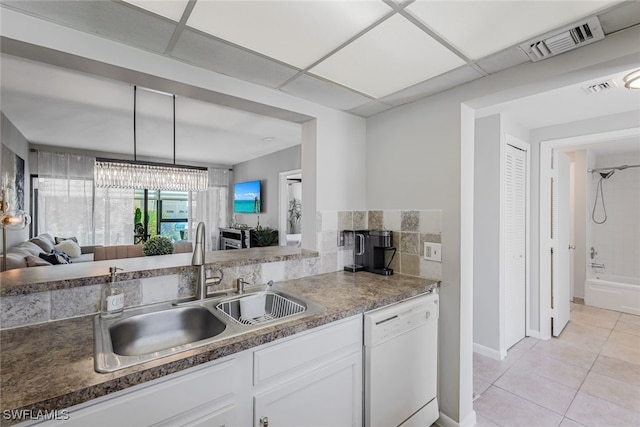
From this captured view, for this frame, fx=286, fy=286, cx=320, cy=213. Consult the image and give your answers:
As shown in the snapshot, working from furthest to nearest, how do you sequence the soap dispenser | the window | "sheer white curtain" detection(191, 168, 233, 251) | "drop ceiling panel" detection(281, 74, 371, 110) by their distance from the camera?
"sheer white curtain" detection(191, 168, 233, 251) < the window < "drop ceiling panel" detection(281, 74, 371, 110) < the soap dispenser

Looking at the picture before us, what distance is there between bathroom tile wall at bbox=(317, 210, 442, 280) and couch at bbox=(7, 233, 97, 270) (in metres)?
2.70

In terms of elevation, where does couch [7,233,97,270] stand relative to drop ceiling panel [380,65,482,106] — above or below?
below

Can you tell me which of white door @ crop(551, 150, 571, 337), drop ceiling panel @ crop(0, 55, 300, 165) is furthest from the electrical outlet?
drop ceiling panel @ crop(0, 55, 300, 165)

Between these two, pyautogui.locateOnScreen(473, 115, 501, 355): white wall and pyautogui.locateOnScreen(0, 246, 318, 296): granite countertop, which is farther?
pyautogui.locateOnScreen(473, 115, 501, 355): white wall

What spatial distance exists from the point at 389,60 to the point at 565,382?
9.06 feet

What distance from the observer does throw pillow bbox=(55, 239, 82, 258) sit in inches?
178

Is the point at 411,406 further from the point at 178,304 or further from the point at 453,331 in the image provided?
the point at 178,304

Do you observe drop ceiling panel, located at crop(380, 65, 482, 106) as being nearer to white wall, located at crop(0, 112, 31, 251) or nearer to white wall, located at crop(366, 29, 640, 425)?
white wall, located at crop(366, 29, 640, 425)

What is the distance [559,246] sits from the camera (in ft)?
10.5

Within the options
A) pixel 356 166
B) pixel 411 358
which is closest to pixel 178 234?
pixel 356 166

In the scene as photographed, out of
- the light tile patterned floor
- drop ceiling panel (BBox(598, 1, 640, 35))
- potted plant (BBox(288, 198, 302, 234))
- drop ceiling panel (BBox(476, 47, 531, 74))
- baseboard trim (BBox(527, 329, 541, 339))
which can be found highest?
drop ceiling panel (BBox(476, 47, 531, 74))

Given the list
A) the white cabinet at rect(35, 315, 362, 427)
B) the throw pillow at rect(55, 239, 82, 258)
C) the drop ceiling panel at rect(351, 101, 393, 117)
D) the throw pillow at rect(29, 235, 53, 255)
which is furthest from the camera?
the throw pillow at rect(55, 239, 82, 258)

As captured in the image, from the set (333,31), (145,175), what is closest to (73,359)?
(333,31)

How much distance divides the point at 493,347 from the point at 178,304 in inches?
108
